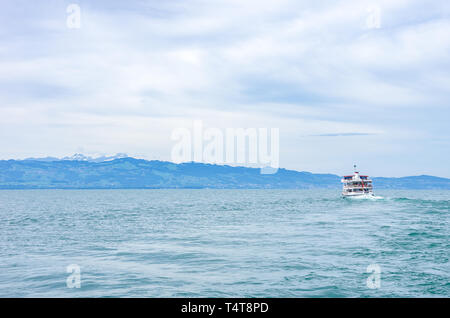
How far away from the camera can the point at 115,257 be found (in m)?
30.4

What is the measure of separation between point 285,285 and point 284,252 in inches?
433

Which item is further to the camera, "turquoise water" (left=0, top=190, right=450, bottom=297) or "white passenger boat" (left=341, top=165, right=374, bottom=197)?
"white passenger boat" (left=341, top=165, right=374, bottom=197)

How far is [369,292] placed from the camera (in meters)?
19.2

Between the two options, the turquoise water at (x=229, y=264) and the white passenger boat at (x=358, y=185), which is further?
the white passenger boat at (x=358, y=185)

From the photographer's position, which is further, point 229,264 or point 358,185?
point 358,185

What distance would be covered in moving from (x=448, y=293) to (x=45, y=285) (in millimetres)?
20936
